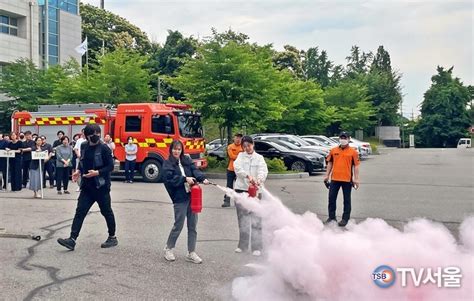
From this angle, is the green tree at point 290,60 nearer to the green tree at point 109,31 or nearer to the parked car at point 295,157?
the green tree at point 109,31

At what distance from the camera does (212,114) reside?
800 inches

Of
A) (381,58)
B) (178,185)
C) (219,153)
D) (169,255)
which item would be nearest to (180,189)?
(178,185)

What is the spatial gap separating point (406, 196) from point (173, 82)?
1142 centimetres

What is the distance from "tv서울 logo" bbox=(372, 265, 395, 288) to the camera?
14.7ft

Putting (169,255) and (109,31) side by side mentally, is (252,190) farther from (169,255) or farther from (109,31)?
(109,31)

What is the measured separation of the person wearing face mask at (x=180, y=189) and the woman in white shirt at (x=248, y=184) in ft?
2.18

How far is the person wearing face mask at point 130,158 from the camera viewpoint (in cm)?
1692

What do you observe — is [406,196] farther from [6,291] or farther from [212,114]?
Result: [6,291]

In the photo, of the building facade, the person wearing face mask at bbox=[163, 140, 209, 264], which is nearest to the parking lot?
the person wearing face mask at bbox=[163, 140, 209, 264]

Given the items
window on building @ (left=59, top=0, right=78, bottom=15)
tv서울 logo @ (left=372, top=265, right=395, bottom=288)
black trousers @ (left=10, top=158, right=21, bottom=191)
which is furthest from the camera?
window on building @ (left=59, top=0, right=78, bottom=15)

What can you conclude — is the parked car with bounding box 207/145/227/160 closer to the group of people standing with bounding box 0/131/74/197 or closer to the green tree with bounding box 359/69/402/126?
the group of people standing with bounding box 0/131/74/197

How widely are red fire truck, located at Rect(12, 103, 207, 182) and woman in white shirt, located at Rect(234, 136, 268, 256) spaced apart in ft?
30.5

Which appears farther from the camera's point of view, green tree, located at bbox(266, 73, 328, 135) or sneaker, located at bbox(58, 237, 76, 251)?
green tree, located at bbox(266, 73, 328, 135)

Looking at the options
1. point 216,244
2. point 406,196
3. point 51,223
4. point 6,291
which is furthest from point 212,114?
point 6,291
